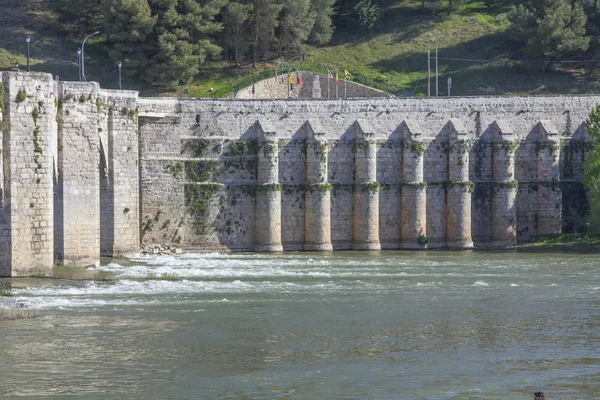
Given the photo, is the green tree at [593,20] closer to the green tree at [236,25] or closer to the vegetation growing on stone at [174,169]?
the green tree at [236,25]

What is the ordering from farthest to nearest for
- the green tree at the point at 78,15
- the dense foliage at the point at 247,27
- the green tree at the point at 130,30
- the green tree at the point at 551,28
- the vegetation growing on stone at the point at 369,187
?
the green tree at the point at 78,15 < the green tree at the point at 551,28 < the dense foliage at the point at 247,27 < the green tree at the point at 130,30 < the vegetation growing on stone at the point at 369,187

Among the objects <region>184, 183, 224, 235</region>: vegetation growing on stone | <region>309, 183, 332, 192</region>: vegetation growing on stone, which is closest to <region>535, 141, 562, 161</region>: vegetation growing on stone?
<region>309, 183, 332, 192</region>: vegetation growing on stone

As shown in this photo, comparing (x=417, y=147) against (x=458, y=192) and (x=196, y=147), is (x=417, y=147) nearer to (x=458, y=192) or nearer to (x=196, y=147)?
(x=458, y=192)

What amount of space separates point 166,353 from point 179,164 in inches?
1188

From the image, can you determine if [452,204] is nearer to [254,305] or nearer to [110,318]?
[254,305]

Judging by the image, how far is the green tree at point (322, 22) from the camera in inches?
3814

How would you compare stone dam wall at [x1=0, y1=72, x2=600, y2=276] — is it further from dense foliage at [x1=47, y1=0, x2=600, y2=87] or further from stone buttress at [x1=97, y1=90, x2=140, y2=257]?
dense foliage at [x1=47, y1=0, x2=600, y2=87]

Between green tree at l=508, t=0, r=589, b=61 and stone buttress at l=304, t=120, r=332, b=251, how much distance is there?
1120 inches

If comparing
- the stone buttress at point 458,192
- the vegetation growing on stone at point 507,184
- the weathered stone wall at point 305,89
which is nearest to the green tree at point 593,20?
the weathered stone wall at point 305,89

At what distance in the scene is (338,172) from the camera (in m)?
69.9

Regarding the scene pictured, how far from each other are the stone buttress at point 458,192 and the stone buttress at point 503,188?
5.28 ft

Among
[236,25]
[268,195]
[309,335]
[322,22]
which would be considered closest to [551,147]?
[268,195]

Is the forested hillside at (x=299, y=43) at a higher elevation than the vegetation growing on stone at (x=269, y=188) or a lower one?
higher

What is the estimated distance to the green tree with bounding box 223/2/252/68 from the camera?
296 feet
